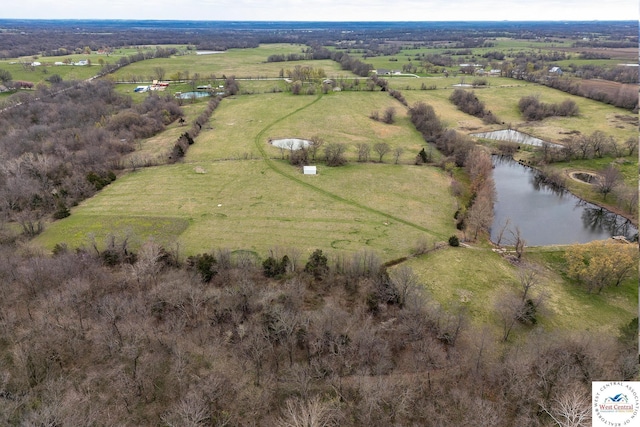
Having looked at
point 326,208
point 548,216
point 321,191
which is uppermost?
point 321,191

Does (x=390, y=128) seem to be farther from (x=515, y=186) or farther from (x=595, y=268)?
(x=595, y=268)

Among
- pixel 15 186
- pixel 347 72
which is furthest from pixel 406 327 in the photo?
pixel 347 72

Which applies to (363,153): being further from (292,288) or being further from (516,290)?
(292,288)

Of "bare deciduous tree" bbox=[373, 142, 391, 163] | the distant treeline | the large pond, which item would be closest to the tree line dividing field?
the distant treeline

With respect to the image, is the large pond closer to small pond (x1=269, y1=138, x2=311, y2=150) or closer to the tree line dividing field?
the tree line dividing field

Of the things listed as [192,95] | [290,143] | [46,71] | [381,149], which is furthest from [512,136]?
[46,71]

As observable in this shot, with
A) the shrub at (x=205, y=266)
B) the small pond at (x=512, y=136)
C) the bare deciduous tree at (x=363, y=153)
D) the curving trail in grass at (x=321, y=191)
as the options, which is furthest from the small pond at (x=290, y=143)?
the small pond at (x=512, y=136)
